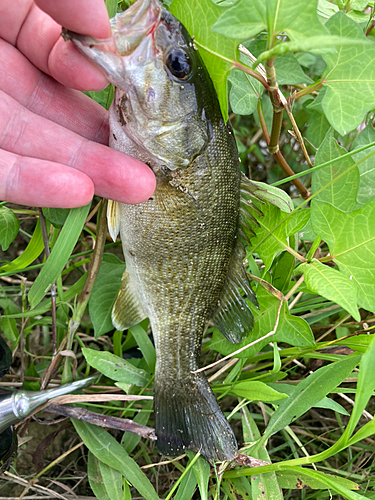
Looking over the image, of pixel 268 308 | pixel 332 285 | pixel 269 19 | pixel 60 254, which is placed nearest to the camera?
Result: pixel 269 19

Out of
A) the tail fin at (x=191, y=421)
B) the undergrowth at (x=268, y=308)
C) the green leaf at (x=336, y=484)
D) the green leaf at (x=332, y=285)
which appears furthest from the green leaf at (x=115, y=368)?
the green leaf at (x=332, y=285)

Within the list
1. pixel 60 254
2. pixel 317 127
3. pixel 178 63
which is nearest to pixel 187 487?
pixel 60 254

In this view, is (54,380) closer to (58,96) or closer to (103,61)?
(58,96)

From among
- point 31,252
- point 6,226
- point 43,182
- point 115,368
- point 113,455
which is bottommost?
point 113,455

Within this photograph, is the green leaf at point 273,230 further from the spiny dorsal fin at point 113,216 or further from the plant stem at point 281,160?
the spiny dorsal fin at point 113,216

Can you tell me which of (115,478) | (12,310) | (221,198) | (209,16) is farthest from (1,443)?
(209,16)

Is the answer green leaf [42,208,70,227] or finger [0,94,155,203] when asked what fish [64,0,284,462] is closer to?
finger [0,94,155,203]

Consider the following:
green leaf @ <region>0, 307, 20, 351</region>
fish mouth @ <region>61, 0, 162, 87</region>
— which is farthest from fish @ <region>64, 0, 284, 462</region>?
green leaf @ <region>0, 307, 20, 351</region>

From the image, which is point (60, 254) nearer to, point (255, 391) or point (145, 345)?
point (145, 345)
